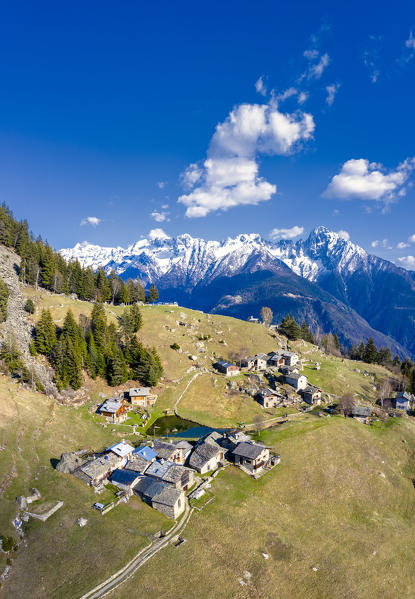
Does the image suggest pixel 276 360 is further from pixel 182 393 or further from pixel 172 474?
pixel 172 474

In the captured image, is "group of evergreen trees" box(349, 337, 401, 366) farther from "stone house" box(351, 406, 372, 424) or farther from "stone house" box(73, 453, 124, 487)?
"stone house" box(73, 453, 124, 487)

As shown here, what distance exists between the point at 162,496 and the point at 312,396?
65.9 meters

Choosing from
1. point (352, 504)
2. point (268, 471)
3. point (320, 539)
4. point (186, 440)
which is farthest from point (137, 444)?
point (352, 504)

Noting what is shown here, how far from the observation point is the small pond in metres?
77.9

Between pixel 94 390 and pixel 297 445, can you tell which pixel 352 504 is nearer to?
pixel 297 445

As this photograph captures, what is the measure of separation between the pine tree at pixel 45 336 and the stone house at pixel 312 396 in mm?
82351

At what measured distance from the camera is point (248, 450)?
206ft

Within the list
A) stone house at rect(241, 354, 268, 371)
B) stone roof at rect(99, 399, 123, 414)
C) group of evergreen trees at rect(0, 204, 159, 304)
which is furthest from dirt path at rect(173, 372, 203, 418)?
group of evergreen trees at rect(0, 204, 159, 304)

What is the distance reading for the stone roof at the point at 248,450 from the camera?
2413 inches

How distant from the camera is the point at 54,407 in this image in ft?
241

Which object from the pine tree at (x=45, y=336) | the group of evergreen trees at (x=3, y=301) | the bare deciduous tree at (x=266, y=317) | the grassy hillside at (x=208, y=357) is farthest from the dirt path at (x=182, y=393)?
the bare deciduous tree at (x=266, y=317)

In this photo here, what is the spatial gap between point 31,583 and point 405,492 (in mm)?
67973

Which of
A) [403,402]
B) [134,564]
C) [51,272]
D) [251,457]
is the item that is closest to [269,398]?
[251,457]

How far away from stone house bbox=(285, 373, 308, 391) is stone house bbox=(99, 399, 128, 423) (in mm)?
58292
